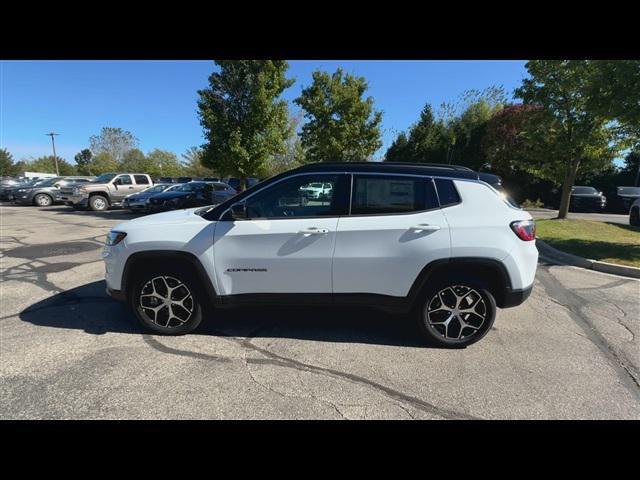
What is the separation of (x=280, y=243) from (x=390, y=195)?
1173 millimetres

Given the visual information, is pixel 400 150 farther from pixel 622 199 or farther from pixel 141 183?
pixel 141 183

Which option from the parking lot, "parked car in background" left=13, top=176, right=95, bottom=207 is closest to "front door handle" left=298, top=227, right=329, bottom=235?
the parking lot

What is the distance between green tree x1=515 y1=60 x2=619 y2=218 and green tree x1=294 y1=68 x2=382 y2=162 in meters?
8.51

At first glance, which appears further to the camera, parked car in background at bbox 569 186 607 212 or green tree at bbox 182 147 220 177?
green tree at bbox 182 147 220 177

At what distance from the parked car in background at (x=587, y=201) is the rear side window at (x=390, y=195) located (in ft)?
71.1

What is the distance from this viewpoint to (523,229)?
3.15 metres

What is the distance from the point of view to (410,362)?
119 inches

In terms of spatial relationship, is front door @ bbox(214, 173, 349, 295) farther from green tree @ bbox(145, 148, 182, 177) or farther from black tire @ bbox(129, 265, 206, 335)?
green tree @ bbox(145, 148, 182, 177)

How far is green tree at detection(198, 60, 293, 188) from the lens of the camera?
13.9 meters

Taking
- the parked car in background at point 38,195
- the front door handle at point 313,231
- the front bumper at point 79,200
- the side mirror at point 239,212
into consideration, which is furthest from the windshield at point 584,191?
the parked car in background at point 38,195

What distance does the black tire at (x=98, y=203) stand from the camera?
16062mm

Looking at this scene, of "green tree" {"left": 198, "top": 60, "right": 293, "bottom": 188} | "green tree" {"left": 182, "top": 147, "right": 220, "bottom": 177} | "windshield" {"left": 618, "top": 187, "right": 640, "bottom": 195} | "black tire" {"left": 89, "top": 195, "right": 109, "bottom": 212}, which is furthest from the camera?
"green tree" {"left": 182, "top": 147, "right": 220, "bottom": 177}
